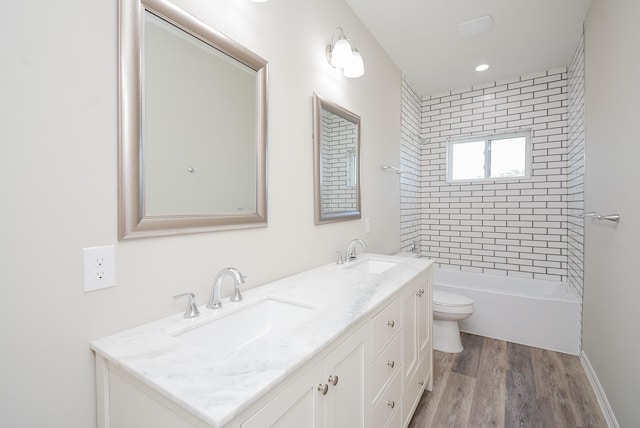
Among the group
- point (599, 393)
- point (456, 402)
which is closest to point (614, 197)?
point (599, 393)

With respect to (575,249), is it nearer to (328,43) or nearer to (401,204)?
(401,204)

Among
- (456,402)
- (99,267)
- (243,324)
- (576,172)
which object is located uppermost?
(576,172)

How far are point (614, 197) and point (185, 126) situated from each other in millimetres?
2245

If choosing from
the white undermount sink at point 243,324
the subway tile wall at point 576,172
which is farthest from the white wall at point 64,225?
the subway tile wall at point 576,172

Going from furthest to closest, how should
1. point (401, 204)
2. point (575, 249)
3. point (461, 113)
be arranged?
point (461, 113) < point (401, 204) < point (575, 249)

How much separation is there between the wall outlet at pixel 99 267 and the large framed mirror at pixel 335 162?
1084 millimetres

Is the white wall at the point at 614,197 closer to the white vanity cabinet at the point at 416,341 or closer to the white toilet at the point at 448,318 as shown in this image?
the white toilet at the point at 448,318

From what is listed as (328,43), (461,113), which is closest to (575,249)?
(461,113)

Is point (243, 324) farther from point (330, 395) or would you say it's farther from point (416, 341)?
point (416, 341)

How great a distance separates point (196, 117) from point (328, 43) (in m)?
1.18

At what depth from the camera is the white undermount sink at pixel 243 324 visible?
0.98m

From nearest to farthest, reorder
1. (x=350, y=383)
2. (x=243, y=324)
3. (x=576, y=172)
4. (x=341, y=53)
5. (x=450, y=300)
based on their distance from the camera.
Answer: (x=350, y=383) → (x=243, y=324) → (x=341, y=53) → (x=450, y=300) → (x=576, y=172)

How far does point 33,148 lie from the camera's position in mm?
728

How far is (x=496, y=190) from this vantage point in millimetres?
3492
